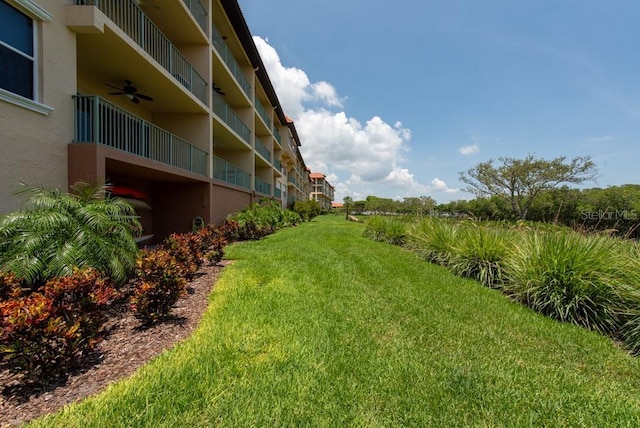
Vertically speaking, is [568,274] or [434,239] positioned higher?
[434,239]

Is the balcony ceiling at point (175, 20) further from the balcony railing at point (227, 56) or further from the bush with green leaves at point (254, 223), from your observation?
the bush with green leaves at point (254, 223)

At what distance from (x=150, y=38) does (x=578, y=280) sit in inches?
501

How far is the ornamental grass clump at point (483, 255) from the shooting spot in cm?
732

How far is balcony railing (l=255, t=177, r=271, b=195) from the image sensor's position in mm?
21550

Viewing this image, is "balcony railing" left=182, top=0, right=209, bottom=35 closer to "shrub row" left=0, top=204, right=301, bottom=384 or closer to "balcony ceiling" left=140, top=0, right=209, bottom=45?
"balcony ceiling" left=140, top=0, right=209, bottom=45

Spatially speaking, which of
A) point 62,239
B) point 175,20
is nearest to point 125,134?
point 62,239

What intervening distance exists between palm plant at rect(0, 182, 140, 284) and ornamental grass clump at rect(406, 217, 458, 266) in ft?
27.3

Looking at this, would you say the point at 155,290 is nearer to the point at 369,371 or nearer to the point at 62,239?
the point at 62,239

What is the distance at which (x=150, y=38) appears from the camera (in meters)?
9.16

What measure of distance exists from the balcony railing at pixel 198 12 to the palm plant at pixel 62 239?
8999 millimetres

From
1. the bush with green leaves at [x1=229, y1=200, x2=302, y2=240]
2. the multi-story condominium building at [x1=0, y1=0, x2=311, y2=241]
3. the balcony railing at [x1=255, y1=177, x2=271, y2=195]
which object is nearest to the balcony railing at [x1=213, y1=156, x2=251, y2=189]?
the multi-story condominium building at [x1=0, y1=0, x2=311, y2=241]

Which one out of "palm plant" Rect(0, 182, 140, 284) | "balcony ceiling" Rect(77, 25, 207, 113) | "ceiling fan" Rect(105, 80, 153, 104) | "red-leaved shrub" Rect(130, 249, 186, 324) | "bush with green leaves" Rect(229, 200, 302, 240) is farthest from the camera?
"bush with green leaves" Rect(229, 200, 302, 240)

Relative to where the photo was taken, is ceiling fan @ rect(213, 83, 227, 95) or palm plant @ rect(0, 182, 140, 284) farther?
ceiling fan @ rect(213, 83, 227, 95)

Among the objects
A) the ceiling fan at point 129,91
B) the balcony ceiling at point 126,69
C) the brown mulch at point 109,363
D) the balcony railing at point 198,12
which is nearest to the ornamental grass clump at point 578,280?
the brown mulch at point 109,363
